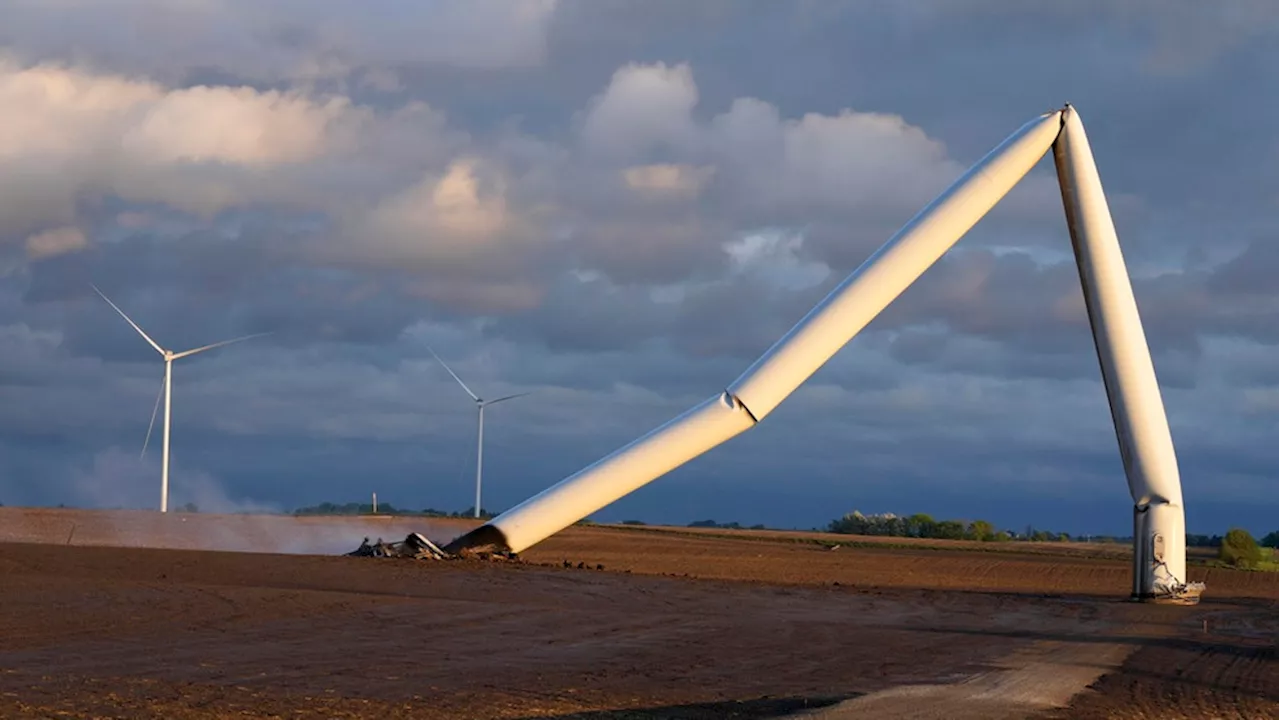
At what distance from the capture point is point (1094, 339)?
34.7 metres

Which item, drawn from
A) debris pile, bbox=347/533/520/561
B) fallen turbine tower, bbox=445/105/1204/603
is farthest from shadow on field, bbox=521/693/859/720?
debris pile, bbox=347/533/520/561

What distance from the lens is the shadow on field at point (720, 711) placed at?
14930 millimetres

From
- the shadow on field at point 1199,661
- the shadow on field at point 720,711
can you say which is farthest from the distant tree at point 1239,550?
the shadow on field at point 720,711

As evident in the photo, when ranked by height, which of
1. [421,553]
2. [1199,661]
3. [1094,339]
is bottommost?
[1199,661]

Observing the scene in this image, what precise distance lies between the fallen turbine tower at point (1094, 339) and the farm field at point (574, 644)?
1.68 metres

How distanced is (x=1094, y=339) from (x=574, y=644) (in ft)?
57.7

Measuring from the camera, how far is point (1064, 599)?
36.8m

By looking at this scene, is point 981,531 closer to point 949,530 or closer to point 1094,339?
point 949,530

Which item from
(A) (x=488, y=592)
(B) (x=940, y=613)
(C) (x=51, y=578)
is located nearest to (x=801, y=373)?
(B) (x=940, y=613)

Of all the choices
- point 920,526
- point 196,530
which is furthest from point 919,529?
point 196,530

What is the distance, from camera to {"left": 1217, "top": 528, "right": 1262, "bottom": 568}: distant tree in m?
61.7

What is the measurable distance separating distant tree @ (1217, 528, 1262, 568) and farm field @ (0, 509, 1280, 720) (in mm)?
18974

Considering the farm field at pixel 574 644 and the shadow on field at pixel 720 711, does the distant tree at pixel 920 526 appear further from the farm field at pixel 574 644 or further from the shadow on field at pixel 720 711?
the shadow on field at pixel 720 711

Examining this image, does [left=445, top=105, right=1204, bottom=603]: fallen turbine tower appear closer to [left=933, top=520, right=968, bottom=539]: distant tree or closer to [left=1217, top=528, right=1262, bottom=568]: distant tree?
[left=1217, top=528, right=1262, bottom=568]: distant tree
